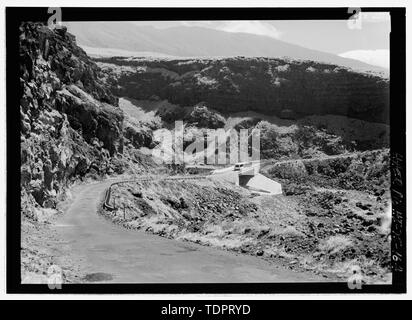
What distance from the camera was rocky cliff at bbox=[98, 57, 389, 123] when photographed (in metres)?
91.8

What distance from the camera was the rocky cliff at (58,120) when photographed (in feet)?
53.1

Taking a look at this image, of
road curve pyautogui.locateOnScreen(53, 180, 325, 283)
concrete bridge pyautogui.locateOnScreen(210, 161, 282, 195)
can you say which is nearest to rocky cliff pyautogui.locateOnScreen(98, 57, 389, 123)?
concrete bridge pyautogui.locateOnScreen(210, 161, 282, 195)

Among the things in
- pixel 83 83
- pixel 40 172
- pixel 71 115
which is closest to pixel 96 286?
pixel 40 172

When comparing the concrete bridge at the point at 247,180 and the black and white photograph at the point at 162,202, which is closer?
the black and white photograph at the point at 162,202

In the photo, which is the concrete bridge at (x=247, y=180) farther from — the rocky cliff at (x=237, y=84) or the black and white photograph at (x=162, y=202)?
the rocky cliff at (x=237, y=84)

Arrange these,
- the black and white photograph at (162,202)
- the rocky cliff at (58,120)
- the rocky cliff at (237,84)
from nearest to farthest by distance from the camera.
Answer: the black and white photograph at (162,202) → the rocky cliff at (58,120) → the rocky cliff at (237,84)

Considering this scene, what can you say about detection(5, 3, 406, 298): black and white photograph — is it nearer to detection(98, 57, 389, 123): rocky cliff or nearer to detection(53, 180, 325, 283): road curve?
detection(53, 180, 325, 283): road curve

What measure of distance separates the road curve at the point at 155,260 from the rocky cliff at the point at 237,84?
79.8 metres

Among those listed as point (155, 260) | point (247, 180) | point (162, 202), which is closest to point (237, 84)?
point (247, 180)

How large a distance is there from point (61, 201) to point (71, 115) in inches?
A: 736

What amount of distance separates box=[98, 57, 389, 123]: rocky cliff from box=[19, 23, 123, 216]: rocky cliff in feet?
133

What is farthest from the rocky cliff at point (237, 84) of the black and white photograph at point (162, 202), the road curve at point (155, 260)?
the road curve at point (155, 260)

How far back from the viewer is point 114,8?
33.4 ft
